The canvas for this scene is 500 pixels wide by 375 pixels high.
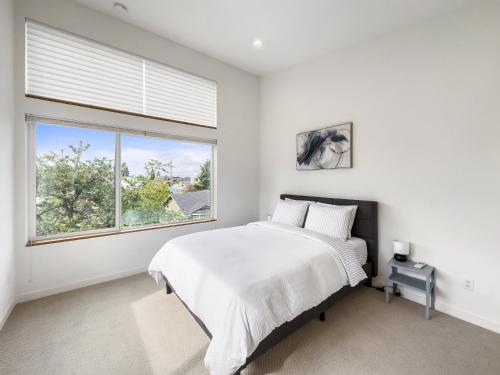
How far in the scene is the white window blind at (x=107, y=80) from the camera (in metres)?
2.31

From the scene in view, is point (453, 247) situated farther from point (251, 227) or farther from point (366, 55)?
point (366, 55)

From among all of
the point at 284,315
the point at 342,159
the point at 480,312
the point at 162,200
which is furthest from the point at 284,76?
the point at 480,312

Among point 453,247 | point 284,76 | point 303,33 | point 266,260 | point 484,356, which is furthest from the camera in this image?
point 284,76

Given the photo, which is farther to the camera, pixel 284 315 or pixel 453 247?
pixel 453 247

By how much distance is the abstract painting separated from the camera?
2.94m

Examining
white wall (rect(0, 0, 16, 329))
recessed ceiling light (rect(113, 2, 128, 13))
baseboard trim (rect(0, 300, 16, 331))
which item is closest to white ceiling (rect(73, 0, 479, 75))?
recessed ceiling light (rect(113, 2, 128, 13))

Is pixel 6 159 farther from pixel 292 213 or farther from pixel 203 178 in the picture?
pixel 292 213

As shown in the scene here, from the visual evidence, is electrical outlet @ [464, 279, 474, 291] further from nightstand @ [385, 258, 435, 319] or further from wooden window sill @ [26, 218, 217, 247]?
wooden window sill @ [26, 218, 217, 247]

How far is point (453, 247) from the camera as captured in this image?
2186 millimetres

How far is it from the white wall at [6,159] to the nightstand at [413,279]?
3686mm

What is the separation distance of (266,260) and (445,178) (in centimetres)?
200

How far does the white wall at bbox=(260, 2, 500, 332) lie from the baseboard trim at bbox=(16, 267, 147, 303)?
9.63ft

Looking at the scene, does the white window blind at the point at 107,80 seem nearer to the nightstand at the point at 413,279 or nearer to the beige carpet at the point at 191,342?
the beige carpet at the point at 191,342

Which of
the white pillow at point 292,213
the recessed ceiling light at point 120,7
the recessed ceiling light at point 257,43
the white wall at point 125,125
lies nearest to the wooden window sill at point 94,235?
the white wall at point 125,125
